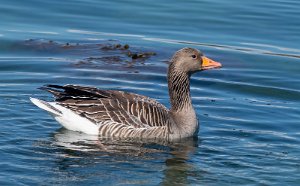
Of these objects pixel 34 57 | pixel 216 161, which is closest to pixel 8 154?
pixel 216 161

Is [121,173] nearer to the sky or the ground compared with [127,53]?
nearer to the ground

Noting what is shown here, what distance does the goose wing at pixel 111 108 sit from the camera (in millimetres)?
15773

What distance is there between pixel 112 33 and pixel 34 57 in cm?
Result: 325

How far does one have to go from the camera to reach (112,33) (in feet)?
78.7

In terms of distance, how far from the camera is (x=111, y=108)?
15898mm

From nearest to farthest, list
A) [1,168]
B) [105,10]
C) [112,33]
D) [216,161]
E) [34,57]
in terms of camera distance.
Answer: [1,168] < [216,161] < [34,57] < [112,33] < [105,10]

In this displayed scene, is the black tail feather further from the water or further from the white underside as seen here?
the water

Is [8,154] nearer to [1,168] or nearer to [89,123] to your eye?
[1,168]

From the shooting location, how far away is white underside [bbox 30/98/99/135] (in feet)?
51.1

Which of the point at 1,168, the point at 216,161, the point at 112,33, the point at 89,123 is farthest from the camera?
the point at 112,33

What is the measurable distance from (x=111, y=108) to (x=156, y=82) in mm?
4079

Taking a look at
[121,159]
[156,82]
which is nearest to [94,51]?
[156,82]

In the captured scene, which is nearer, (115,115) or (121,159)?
(121,159)

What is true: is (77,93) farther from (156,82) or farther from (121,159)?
(156,82)
